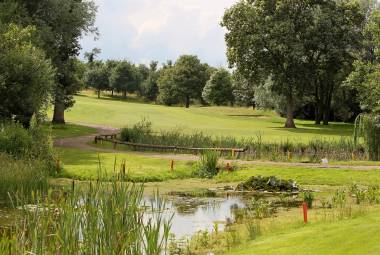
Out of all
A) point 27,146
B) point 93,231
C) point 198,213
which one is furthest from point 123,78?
point 93,231

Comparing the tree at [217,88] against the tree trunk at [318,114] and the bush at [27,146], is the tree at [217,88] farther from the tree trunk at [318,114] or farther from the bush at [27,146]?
the bush at [27,146]

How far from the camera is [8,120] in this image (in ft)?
123

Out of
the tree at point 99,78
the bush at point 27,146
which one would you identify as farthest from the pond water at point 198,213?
the tree at point 99,78

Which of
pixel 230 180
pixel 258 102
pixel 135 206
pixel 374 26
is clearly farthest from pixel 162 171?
pixel 258 102

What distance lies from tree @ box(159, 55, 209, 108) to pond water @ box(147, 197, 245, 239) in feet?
375

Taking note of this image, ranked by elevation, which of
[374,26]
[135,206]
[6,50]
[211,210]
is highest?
[374,26]

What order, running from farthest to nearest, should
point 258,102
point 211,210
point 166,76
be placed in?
1. point 166,76
2. point 258,102
3. point 211,210

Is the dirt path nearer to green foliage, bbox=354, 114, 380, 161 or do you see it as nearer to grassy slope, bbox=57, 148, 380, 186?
grassy slope, bbox=57, 148, 380, 186

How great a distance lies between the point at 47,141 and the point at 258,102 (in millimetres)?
64706

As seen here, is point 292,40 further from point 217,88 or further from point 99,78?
point 99,78

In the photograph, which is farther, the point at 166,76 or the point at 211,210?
the point at 166,76

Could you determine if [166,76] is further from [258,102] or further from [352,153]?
[352,153]

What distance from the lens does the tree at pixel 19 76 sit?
36969 mm

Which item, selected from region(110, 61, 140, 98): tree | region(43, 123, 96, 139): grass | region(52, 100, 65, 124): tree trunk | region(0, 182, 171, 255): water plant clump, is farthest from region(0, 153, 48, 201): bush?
region(110, 61, 140, 98): tree
